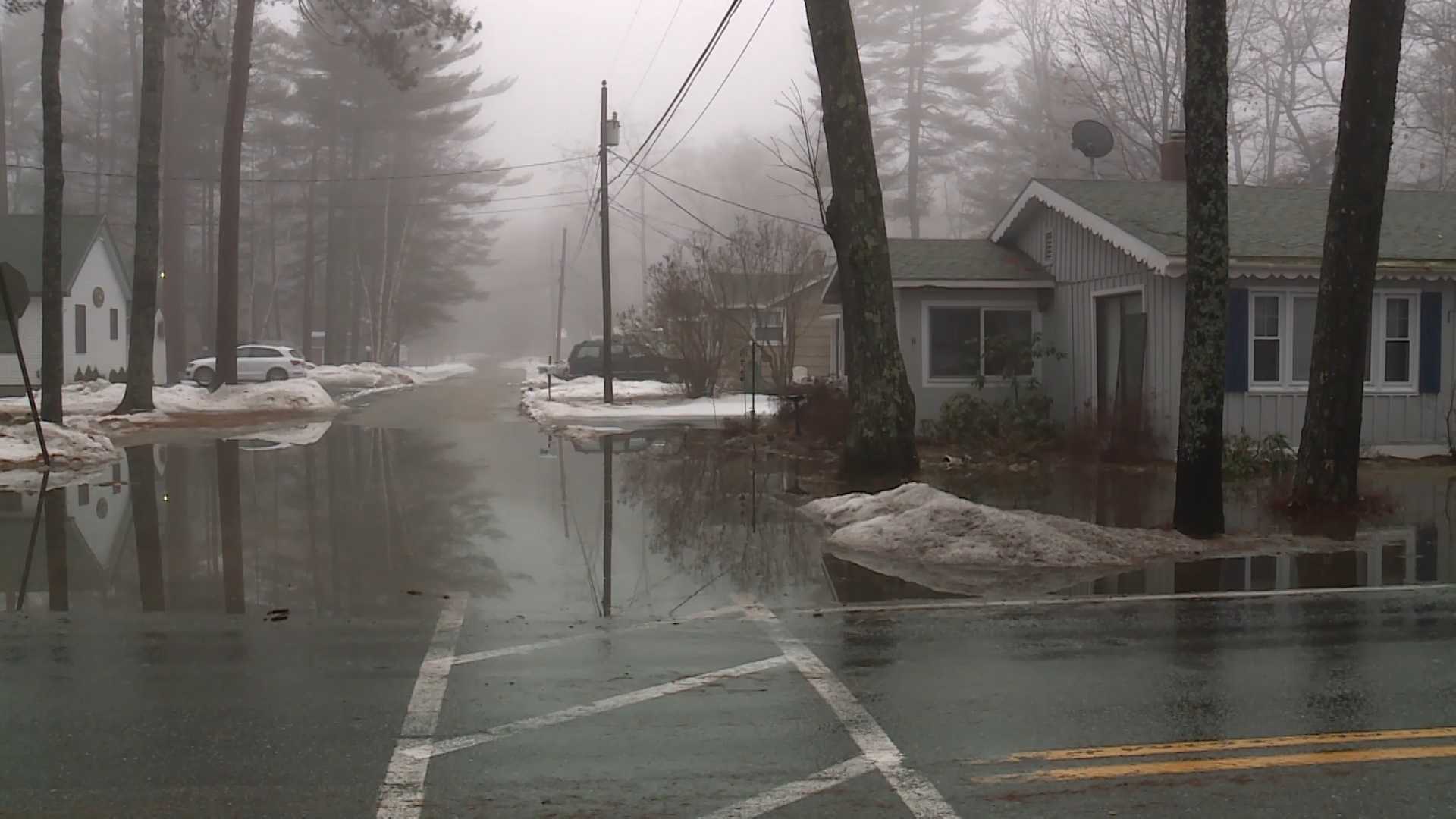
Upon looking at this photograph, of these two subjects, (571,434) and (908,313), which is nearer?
(908,313)

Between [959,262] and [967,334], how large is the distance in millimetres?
1296

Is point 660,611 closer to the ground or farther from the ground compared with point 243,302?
closer to the ground

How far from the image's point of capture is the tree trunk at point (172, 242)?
4625cm

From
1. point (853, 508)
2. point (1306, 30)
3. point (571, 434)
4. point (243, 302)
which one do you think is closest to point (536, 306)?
point (243, 302)

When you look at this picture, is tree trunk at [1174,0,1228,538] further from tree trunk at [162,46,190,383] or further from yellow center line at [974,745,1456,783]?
tree trunk at [162,46,190,383]

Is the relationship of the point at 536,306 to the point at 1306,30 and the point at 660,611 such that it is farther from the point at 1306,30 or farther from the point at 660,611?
the point at 660,611

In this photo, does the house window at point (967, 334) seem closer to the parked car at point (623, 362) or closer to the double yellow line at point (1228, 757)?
the parked car at point (623, 362)

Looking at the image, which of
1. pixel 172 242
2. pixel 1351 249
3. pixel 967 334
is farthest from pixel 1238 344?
pixel 172 242

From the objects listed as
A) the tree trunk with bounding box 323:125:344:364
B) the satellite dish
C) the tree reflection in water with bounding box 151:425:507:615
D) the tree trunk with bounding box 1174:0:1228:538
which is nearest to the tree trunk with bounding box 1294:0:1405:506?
the tree trunk with bounding box 1174:0:1228:538

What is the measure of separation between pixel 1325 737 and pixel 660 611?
4.34 meters

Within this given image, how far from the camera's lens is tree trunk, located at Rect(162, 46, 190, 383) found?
1821 inches

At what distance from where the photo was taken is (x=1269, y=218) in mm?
19562

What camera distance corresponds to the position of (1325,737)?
565 cm

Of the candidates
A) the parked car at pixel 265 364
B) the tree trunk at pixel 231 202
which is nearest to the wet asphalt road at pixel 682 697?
the tree trunk at pixel 231 202
